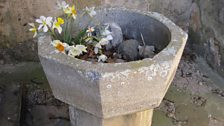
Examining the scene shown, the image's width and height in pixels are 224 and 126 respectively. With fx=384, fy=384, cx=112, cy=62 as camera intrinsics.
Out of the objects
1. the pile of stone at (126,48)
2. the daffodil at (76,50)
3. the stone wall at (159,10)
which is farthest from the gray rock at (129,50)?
the stone wall at (159,10)

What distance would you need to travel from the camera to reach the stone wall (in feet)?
8.89

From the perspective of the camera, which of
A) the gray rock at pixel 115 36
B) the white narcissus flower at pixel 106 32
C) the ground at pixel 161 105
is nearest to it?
the white narcissus flower at pixel 106 32

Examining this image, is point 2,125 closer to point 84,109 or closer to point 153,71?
point 84,109

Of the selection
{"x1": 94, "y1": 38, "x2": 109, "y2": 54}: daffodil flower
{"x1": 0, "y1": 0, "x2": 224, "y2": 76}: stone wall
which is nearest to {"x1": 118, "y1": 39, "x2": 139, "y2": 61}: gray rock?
{"x1": 94, "y1": 38, "x2": 109, "y2": 54}: daffodil flower

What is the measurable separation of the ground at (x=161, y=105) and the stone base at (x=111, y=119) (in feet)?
1.57

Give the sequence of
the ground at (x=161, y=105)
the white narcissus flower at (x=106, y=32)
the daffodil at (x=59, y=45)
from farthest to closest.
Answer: the ground at (x=161, y=105)
the white narcissus flower at (x=106, y=32)
the daffodil at (x=59, y=45)

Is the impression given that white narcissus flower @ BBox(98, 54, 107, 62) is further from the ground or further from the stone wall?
the stone wall

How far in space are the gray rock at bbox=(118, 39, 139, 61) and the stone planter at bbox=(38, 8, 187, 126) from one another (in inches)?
6.0

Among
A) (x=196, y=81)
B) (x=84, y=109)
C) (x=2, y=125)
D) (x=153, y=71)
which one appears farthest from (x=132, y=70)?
(x=196, y=81)

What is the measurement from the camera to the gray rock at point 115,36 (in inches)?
73.8

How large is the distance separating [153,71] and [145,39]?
45cm

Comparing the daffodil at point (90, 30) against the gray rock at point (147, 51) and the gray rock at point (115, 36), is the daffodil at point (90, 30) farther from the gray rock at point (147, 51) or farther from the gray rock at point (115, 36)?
the gray rock at point (147, 51)

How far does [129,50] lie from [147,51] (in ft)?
0.28

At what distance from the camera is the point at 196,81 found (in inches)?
110
